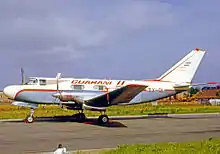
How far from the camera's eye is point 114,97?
1067 inches

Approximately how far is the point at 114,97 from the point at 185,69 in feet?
28.7

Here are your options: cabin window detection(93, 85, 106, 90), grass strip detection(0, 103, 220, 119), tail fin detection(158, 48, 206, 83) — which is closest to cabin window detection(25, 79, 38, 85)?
cabin window detection(93, 85, 106, 90)

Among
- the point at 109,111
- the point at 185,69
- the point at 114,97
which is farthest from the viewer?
the point at 109,111

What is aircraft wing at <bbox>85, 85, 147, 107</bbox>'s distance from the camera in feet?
86.1

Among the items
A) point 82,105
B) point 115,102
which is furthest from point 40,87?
point 115,102

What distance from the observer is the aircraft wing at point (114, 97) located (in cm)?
2625

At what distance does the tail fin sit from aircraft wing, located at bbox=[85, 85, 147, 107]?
249 inches

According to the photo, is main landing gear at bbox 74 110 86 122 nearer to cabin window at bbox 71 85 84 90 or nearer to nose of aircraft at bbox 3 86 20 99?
cabin window at bbox 71 85 84 90

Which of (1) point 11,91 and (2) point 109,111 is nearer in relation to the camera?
(1) point 11,91

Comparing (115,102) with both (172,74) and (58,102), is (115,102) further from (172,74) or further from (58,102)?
(172,74)

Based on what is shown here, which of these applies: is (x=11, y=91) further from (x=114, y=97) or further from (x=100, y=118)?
(x=114, y=97)

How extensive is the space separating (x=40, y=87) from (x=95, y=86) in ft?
13.8

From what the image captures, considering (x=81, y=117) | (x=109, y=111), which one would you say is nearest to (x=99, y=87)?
(x=81, y=117)

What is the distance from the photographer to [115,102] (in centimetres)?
2798
